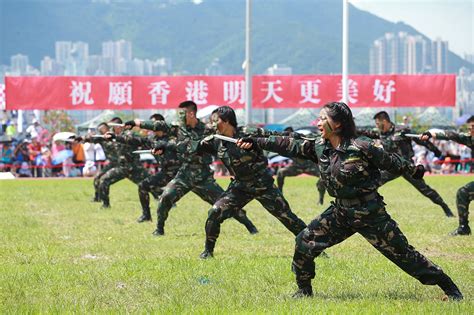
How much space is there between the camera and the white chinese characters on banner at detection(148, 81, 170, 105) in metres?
39.5

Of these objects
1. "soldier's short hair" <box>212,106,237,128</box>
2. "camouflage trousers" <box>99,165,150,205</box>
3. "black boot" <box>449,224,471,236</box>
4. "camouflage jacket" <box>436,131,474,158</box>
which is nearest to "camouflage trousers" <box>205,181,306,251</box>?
"soldier's short hair" <box>212,106,237,128</box>

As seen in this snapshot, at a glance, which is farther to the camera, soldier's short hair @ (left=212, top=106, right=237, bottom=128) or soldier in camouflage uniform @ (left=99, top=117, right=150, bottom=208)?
soldier in camouflage uniform @ (left=99, top=117, right=150, bottom=208)

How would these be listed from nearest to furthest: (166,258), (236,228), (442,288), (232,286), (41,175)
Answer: (442,288), (232,286), (166,258), (236,228), (41,175)

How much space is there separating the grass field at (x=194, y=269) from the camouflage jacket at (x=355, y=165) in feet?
3.43

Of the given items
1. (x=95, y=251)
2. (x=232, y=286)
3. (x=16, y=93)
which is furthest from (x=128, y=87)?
(x=232, y=286)

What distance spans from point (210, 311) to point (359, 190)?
1.72 m

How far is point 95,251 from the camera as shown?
13.7 metres

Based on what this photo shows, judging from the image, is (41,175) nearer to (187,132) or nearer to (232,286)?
(187,132)

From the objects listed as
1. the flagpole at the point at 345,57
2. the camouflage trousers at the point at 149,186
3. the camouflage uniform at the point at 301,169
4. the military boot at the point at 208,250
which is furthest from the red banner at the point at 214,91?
the military boot at the point at 208,250

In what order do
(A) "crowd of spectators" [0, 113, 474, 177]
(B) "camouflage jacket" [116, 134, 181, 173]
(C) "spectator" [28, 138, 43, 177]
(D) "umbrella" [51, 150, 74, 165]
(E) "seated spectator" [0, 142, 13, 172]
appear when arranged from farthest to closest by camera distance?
(C) "spectator" [28, 138, 43, 177] → (E) "seated spectator" [0, 142, 13, 172] → (D) "umbrella" [51, 150, 74, 165] → (A) "crowd of spectators" [0, 113, 474, 177] → (B) "camouflage jacket" [116, 134, 181, 173]

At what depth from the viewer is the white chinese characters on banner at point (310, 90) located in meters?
39.2

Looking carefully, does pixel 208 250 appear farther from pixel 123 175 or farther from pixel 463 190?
pixel 123 175

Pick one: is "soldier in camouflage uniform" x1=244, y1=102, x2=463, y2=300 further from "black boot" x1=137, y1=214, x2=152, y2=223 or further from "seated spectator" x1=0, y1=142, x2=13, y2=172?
"seated spectator" x1=0, y1=142, x2=13, y2=172

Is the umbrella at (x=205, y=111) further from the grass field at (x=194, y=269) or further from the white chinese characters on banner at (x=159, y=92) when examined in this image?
the grass field at (x=194, y=269)
